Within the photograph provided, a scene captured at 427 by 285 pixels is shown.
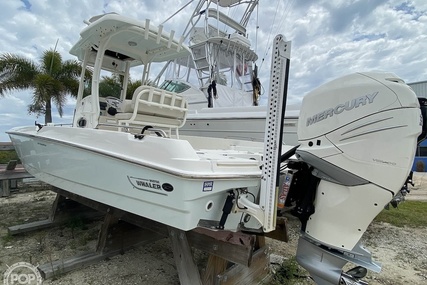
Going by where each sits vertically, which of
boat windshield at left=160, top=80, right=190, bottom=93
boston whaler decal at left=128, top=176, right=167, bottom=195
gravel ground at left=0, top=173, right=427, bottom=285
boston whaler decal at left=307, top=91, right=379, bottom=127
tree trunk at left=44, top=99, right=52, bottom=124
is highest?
boat windshield at left=160, top=80, right=190, bottom=93

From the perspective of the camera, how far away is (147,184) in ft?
6.66

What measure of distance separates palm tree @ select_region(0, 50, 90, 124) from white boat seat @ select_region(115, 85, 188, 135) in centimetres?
1111

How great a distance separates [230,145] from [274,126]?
1.84 m

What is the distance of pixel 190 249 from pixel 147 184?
0.93 meters

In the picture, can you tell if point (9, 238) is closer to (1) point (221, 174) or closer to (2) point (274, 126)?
(1) point (221, 174)

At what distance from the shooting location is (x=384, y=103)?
179 centimetres

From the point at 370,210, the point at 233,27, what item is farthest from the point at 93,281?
the point at 233,27

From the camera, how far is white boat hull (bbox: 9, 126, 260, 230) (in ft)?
6.06

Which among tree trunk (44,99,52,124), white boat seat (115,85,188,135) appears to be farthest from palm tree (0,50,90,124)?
white boat seat (115,85,188,135)

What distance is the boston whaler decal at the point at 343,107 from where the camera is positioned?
1850 mm

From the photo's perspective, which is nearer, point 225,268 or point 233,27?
point 225,268

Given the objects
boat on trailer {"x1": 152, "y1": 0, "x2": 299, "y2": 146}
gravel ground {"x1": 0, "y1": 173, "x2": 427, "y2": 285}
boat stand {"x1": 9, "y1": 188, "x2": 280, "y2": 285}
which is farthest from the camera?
boat on trailer {"x1": 152, "y1": 0, "x2": 299, "y2": 146}

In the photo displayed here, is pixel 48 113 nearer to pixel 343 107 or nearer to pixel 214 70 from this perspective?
pixel 214 70

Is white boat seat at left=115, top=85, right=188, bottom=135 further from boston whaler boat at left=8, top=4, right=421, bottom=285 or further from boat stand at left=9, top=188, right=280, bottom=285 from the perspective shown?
boat stand at left=9, top=188, right=280, bottom=285
